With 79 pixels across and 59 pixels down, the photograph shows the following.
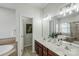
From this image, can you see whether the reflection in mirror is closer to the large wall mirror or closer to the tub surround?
the large wall mirror

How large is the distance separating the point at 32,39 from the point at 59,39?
686 mm

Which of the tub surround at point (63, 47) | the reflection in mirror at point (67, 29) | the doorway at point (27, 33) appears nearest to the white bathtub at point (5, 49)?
the doorway at point (27, 33)

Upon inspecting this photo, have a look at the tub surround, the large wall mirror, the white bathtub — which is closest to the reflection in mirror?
the large wall mirror

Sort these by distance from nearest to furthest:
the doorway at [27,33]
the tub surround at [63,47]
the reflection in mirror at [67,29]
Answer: the tub surround at [63,47]
the reflection in mirror at [67,29]
the doorway at [27,33]

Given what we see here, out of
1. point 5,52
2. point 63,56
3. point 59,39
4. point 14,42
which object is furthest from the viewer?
point 59,39

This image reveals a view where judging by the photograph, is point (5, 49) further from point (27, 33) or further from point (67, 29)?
point (67, 29)

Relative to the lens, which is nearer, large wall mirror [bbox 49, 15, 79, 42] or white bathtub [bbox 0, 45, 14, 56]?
white bathtub [bbox 0, 45, 14, 56]

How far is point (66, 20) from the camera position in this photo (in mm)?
2307

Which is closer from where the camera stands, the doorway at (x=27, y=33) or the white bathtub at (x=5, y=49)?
the white bathtub at (x=5, y=49)

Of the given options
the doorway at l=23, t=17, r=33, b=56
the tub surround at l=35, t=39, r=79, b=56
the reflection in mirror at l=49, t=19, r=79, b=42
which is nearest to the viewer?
the tub surround at l=35, t=39, r=79, b=56

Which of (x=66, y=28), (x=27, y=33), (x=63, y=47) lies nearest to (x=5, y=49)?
(x=27, y=33)

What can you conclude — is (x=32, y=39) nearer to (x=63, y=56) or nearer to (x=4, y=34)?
(x=4, y=34)

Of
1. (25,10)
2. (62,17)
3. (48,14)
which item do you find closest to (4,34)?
(25,10)

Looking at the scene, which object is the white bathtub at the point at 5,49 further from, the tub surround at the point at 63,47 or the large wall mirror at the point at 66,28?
the large wall mirror at the point at 66,28
